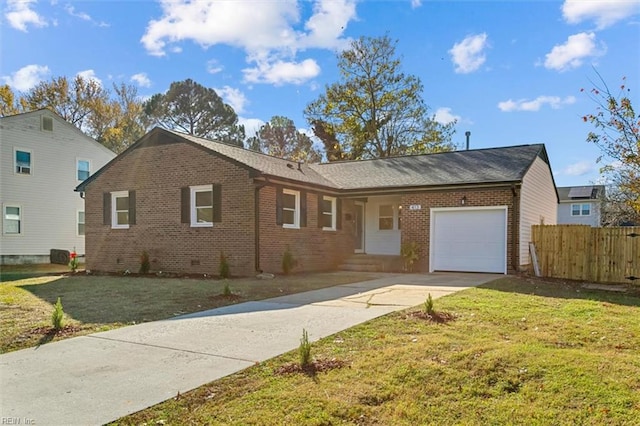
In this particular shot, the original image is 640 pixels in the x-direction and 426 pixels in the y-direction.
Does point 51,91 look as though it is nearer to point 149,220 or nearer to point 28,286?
point 149,220

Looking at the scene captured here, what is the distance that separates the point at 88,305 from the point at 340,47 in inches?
1114

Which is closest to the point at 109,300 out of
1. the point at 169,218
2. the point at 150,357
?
the point at 150,357

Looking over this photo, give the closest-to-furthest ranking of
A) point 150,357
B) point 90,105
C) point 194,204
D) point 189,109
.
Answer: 1. point 150,357
2. point 194,204
3. point 90,105
4. point 189,109

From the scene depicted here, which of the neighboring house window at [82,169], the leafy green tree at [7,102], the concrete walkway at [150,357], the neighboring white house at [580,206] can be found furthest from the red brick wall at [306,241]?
the neighboring white house at [580,206]

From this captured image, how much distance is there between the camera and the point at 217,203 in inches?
567

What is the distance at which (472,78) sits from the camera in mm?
17016

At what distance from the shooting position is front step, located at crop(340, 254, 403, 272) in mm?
15992

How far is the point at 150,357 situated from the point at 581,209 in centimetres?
4137

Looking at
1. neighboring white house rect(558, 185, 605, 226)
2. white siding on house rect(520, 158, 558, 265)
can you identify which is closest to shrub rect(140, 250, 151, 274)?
white siding on house rect(520, 158, 558, 265)

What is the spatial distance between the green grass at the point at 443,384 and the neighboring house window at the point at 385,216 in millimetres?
11804

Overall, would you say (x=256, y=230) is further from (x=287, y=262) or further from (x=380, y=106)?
(x=380, y=106)

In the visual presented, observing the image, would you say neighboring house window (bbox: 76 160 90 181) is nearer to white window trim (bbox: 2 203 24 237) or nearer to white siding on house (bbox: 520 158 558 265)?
white window trim (bbox: 2 203 24 237)

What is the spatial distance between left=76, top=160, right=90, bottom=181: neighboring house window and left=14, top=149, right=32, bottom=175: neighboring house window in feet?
8.08

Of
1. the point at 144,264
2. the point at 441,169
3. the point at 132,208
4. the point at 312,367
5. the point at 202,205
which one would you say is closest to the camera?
the point at 312,367
